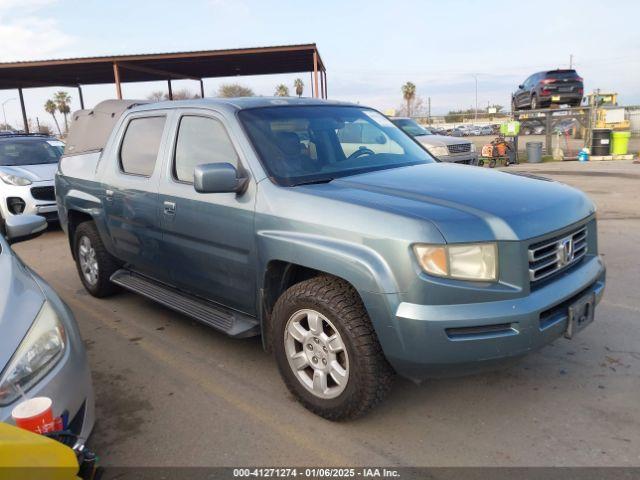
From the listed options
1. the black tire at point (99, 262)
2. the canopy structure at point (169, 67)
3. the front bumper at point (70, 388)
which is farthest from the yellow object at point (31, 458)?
the canopy structure at point (169, 67)

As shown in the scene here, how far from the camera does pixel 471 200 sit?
2.77m

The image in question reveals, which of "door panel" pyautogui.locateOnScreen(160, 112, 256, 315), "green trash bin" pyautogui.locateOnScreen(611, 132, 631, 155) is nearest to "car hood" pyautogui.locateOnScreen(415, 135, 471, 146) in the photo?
"green trash bin" pyautogui.locateOnScreen(611, 132, 631, 155)

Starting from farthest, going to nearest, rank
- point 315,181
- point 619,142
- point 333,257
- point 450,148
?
point 619,142
point 450,148
point 315,181
point 333,257

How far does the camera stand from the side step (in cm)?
341

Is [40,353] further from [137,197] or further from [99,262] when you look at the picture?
[99,262]

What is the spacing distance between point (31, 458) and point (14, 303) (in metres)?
1.15

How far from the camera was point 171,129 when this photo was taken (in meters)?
3.99

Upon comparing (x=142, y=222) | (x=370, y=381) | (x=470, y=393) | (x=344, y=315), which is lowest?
(x=470, y=393)

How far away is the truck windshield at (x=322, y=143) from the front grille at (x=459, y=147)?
8847mm

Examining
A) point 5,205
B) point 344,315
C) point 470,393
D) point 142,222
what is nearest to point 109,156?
point 142,222

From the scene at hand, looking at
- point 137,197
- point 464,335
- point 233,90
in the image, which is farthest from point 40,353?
point 233,90

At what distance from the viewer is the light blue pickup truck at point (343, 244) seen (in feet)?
8.23

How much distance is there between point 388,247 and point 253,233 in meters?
0.98

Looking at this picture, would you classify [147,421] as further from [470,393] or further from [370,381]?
[470,393]
